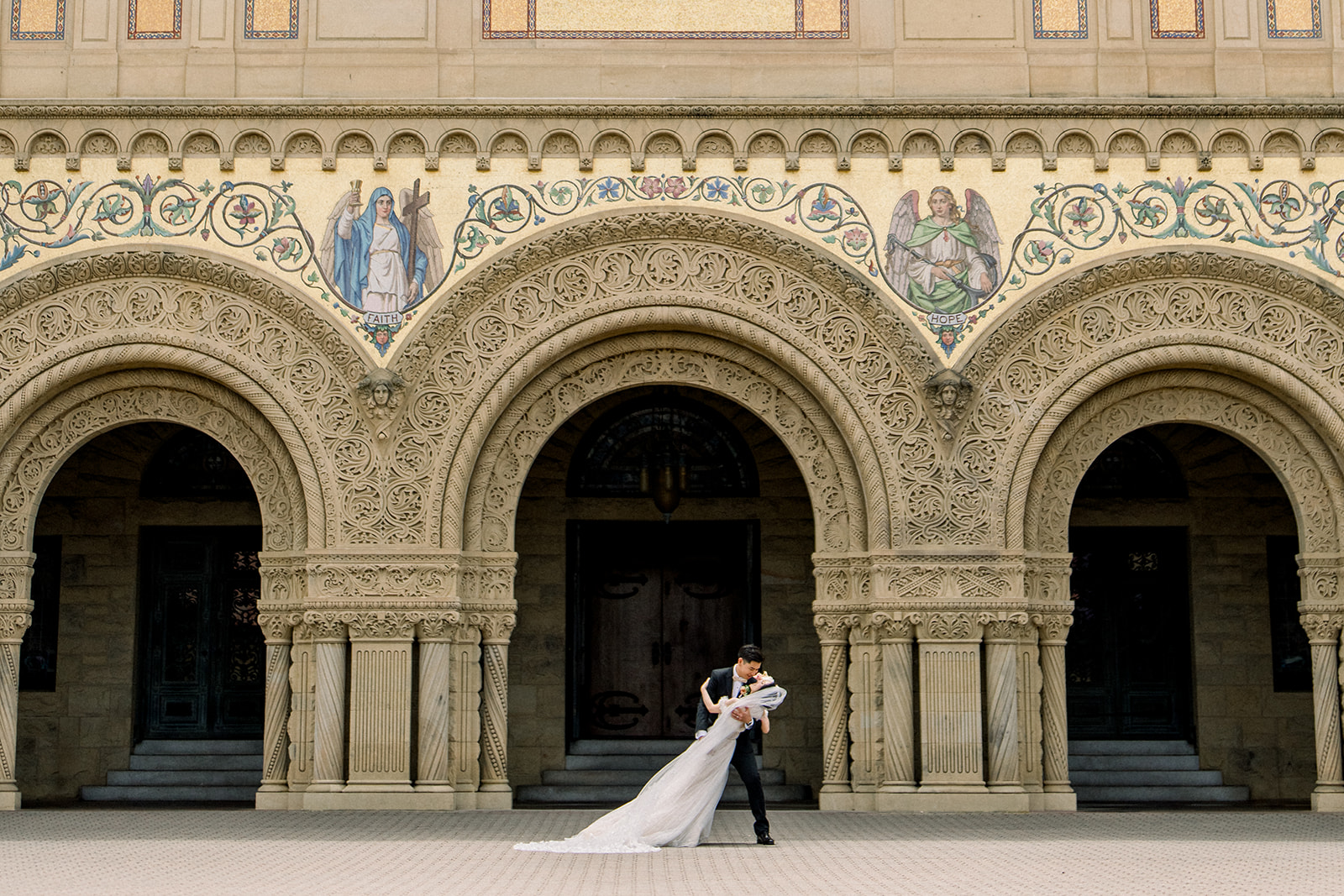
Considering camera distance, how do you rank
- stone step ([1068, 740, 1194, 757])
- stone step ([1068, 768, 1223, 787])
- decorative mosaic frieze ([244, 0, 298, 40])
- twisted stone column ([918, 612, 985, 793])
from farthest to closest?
stone step ([1068, 740, 1194, 757]) < stone step ([1068, 768, 1223, 787]) < decorative mosaic frieze ([244, 0, 298, 40]) < twisted stone column ([918, 612, 985, 793])

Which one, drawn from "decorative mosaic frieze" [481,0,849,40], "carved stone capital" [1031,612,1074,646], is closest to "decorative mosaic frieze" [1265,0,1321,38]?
"decorative mosaic frieze" [481,0,849,40]

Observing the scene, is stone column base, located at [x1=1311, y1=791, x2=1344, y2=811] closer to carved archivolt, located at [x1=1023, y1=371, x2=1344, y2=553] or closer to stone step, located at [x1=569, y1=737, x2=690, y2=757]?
carved archivolt, located at [x1=1023, y1=371, x2=1344, y2=553]

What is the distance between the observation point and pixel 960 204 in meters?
13.7

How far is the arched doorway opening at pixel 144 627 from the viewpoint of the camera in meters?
15.6

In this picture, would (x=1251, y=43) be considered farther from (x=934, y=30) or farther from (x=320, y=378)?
(x=320, y=378)

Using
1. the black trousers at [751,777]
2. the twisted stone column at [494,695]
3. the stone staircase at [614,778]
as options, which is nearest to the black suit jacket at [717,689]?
the black trousers at [751,777]

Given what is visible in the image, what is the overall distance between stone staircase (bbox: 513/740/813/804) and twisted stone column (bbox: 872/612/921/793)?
192 cm

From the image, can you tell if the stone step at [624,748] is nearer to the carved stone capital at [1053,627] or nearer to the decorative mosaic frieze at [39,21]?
the carved stone capital at [1053,627]

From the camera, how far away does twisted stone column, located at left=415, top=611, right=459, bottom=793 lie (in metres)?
13.3

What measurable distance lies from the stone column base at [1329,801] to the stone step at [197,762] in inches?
88.4

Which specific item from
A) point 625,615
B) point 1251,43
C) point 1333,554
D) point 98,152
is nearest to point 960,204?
point 1251,43

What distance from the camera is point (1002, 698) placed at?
13.3 m

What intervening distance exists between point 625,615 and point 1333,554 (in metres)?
6.25

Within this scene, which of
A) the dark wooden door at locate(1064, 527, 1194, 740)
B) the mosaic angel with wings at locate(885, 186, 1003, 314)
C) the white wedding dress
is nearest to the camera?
the white wedding dress
